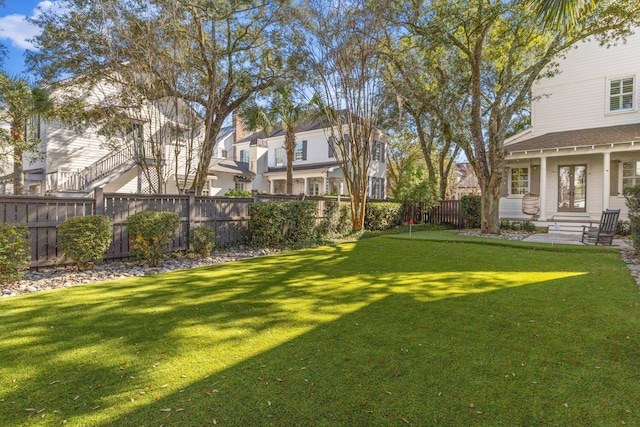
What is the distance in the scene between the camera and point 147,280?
6.06 m

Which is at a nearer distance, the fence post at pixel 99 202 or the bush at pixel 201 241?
the fence post at pixel 99 202

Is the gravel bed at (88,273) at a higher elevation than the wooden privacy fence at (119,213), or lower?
lower

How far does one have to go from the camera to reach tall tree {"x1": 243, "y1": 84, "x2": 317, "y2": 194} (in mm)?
14809

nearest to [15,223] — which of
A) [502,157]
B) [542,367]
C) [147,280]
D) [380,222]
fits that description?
[147,280]

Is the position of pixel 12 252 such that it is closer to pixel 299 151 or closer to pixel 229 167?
pixel 229 167

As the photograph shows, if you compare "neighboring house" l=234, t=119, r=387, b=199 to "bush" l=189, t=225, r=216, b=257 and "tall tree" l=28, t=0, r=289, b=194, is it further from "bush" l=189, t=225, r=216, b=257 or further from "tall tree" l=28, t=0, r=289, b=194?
"bush" l=189, t=225, r=216, b=257

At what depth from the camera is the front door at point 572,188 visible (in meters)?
14.5

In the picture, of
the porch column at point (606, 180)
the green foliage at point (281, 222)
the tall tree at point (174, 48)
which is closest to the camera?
the tall tree at point (174, 48)

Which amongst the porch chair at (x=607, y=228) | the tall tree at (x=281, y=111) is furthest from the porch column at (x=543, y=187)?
the tall tree at (x=281, y=111)

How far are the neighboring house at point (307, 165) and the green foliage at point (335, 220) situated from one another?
362 inches

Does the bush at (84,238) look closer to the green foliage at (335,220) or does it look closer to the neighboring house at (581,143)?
the green foliage at (335,220)

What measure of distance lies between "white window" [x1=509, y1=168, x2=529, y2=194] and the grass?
10.8m

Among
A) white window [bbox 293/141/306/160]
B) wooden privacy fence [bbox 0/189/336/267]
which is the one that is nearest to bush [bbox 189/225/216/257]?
wooden privacy fence [bbox 0/189/336/267]

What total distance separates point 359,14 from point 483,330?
Answer: 10099mm
